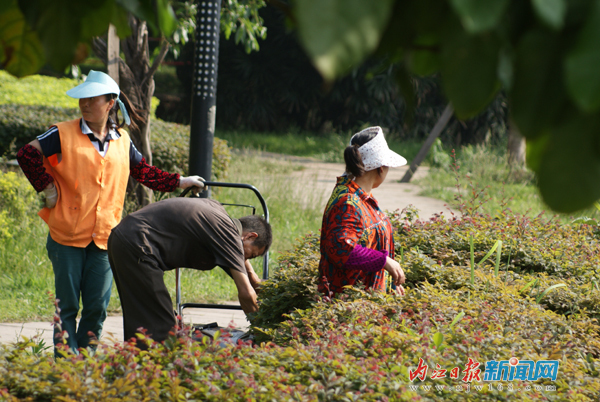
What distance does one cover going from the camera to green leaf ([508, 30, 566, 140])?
0.74 m

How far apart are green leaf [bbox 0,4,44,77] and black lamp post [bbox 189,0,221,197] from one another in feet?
13.6

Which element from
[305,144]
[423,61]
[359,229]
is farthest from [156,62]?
[305,144]

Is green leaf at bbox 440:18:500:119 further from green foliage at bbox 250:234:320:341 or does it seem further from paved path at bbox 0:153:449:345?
green foliage at bbox 250:234:320:341

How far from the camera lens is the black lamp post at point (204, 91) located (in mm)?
5215

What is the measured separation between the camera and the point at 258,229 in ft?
12.3

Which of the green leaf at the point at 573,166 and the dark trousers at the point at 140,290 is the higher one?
the green leaf at the point at 573,166

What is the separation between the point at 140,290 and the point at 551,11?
120 inches

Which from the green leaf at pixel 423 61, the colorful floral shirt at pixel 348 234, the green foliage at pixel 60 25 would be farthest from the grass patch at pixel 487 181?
the green foliage at pixel 60 25

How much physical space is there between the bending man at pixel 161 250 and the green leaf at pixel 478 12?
2.79 meters

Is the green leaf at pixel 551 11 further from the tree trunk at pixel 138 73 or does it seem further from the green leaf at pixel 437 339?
the tree trunk at pixel 138 73

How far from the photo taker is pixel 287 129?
893 inches

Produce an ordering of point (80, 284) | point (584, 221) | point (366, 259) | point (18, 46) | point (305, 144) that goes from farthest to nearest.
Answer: point (305, 144) < point (584, 221) < point (80, 284) < point (366, 259) < point (18, 46)

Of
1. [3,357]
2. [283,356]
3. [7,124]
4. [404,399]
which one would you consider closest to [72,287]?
[3,357]

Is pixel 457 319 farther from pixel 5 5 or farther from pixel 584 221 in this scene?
pixel 584 221
